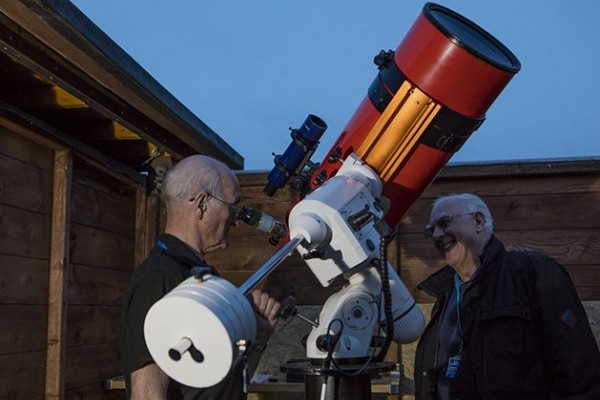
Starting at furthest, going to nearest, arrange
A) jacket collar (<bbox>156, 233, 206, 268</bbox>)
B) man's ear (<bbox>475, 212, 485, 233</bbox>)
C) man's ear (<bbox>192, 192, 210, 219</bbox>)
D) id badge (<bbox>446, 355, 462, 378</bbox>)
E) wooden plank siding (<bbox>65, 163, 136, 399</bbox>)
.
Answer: wooden plank siding (<bbox>65, 163, 136, 399</bbox>), man's ear (<bbox>475, 212, 485, 233</bbox>), id badge (<bbox>446, 355, 462, 378</bbox>), man's ear (<bbox>192, 192, 210, 219</bbox>), jacket collar (<bbox>156, 233, 206, 268</bbox>)

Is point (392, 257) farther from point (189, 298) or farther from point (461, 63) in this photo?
point (189, 298)

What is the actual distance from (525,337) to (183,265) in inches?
54.6

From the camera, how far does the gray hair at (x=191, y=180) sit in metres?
2.14

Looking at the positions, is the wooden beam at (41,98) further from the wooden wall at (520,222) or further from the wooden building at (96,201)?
the wooden wall at (520,222)

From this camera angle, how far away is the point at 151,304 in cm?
186

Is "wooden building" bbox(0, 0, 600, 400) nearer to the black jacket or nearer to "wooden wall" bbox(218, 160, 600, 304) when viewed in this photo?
"wooden wall" bbox(218, 160, 600, 304)

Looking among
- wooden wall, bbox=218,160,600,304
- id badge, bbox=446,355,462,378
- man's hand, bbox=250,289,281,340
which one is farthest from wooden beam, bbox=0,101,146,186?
id badge, bbox=446,355,462,378

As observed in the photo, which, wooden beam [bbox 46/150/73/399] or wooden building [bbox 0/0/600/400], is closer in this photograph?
wooden building [bbox 0/0/600/400]

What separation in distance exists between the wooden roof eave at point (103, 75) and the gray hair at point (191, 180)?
0.81 metres

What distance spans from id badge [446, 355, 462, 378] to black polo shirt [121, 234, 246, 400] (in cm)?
120

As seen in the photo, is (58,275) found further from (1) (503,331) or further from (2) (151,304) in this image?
(1) (503,331)

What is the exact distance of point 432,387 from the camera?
304cm

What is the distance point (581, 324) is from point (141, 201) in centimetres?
316

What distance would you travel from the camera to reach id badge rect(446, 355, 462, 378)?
2.90m
